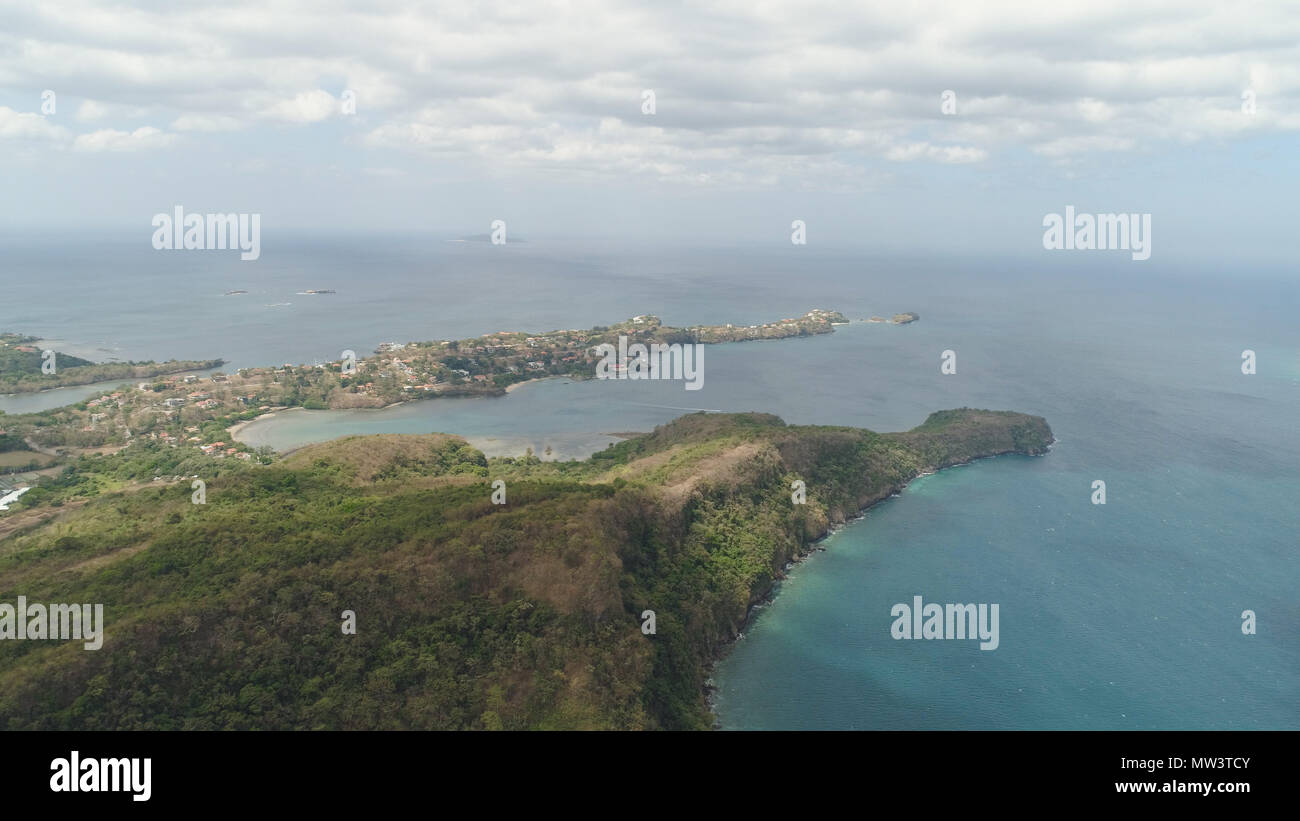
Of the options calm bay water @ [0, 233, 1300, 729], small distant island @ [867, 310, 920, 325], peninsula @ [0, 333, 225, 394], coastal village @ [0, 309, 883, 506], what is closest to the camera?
calm bay water @ [0, 233, 1300, 729]

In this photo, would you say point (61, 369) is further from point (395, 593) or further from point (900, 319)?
point (900, 319)

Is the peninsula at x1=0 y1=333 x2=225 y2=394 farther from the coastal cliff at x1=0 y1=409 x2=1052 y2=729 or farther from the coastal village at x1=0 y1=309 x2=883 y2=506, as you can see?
the coastal cliff at x1=0 y1=409 x2=1052 y2=729

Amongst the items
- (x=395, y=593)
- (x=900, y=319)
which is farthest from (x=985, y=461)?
(x=900, y=319)

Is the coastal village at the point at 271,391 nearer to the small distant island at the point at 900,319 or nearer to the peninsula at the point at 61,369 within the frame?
the peninsula at the point at 61,369

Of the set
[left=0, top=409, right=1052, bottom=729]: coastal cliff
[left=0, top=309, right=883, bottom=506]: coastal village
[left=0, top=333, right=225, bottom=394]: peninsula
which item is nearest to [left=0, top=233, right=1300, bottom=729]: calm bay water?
[left=0, top=309, right=883, bottom=506]: coastal village

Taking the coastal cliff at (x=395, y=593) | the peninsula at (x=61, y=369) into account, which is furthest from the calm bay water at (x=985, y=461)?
the peninsula at (x=61, y=369)
